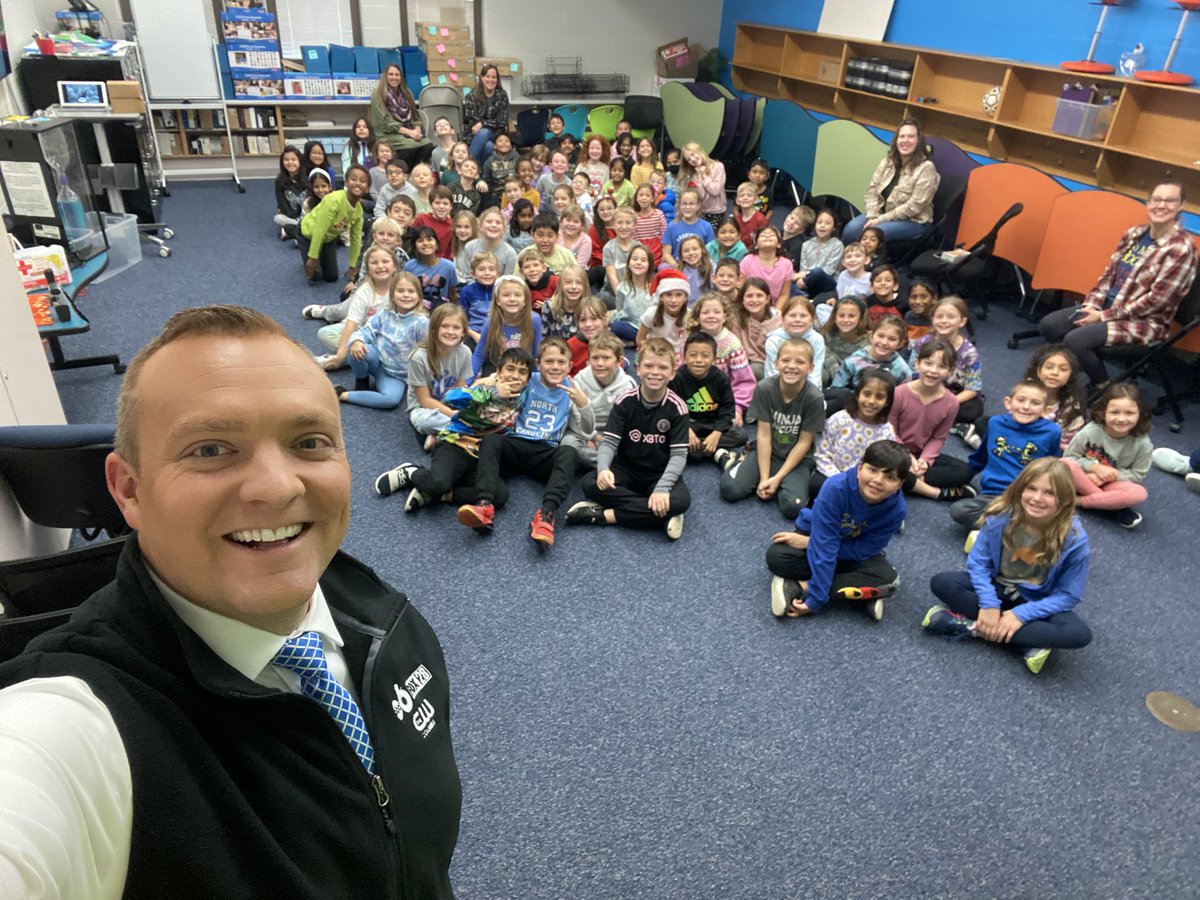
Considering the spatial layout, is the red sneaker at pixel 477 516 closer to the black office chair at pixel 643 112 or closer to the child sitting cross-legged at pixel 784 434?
the child sitting cross-legged at pixel 784 434

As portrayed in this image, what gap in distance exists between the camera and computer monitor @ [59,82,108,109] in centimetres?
611

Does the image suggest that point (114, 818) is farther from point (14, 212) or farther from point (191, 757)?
point (14, 212)

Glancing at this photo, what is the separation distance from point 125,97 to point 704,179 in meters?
4.96

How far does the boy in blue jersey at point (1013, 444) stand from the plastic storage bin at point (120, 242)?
18.3ft

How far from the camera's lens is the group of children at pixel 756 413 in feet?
9.12

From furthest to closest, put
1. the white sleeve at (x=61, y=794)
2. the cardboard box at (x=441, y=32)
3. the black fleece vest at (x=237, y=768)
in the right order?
the cardboard box at (x=441, y=32) → the black fleece vest at (x=237, y=768) → the white sleeve at (x=61, y=794)

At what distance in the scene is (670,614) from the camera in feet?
9.32

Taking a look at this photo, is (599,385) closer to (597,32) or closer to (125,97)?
(125,97)

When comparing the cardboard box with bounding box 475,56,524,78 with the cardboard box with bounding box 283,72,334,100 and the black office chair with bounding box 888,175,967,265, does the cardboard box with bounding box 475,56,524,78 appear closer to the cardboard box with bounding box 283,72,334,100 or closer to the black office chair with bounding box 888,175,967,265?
the cardboard box with bounding box 283,72,334,100

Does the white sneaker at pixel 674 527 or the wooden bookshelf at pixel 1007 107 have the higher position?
the wooden bookshelf at pixel 1007 107

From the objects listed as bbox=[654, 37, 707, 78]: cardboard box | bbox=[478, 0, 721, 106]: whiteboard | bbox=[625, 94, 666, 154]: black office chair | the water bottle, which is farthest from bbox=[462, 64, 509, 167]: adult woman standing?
the water bottle

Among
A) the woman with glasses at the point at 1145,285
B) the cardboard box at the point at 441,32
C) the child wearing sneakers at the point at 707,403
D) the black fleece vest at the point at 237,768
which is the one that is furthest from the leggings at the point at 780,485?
the cardboard box at the point at 441,32

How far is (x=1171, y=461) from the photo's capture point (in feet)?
13.0

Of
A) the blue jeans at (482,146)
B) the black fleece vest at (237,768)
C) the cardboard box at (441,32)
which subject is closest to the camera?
the black fleece vest at (237,768)
